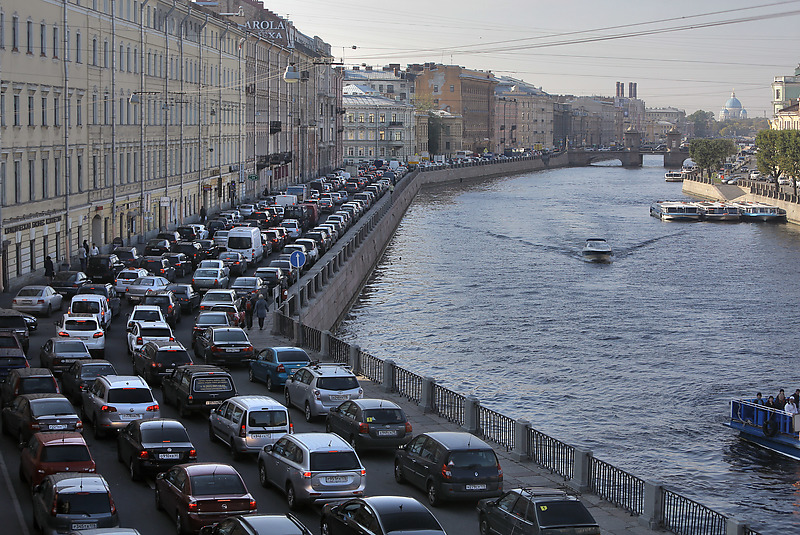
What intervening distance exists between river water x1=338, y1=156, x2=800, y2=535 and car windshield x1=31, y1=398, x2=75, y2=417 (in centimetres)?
1581

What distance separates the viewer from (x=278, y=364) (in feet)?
90.8

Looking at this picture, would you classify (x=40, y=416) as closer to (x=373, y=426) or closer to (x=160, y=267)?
(x=373, y=426)

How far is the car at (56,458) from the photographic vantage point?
683 inches

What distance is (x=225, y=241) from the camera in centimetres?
5684

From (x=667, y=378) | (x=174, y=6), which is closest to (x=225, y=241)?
(x=174, y=6)

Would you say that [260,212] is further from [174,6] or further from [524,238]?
[524,238]

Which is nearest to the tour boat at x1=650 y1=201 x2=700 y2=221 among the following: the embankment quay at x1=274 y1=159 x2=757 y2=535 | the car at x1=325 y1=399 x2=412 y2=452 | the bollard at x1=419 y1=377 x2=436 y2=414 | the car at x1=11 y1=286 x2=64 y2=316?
the embankment quay at x1=274 y1=159 x2=757 y2=535

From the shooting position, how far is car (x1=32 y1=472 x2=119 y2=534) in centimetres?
1470

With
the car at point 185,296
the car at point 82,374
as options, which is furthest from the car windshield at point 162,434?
the car at point 185,296

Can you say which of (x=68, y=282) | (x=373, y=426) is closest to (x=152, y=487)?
(x=373, y=426)

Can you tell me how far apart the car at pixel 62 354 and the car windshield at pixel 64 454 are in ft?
33.4

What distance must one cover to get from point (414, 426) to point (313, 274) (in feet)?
85.2

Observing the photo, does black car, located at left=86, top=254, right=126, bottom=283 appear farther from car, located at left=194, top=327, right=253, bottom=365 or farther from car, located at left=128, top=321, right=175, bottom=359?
car, located at left=194, top=327, right=253, bottom=365

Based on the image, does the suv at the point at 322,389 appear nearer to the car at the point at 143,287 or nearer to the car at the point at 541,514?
the car at the point at 541,514
